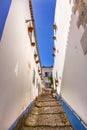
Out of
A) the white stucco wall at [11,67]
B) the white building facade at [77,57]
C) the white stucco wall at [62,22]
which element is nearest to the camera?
the white stucco wall at [11,67]

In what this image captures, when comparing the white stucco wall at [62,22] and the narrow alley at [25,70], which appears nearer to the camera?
the narrow alley at [25,70]

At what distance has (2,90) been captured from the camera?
77.4 inches

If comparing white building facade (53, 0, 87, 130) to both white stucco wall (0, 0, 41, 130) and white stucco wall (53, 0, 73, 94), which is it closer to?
white stucco wall (53, 0, 73, 94)

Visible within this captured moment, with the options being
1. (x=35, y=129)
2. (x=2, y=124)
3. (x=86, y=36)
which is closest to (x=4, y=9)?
(x=86, y=36)

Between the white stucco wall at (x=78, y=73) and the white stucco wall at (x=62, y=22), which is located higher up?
the white stucco wall at (x=62, y=22)

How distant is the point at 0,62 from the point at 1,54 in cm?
9

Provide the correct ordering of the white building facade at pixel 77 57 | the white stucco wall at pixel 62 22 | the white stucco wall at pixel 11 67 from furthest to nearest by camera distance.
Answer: the white stucco wall at pixel 62 22, the white building facade at pixel 77 57, the white stucco wall at pixel 11 67

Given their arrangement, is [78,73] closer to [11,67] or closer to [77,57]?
[77,57]

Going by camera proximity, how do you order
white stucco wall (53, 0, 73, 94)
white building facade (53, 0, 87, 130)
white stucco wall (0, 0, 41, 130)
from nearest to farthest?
white stucco wall (0, 0, 41, 130) → white building facade (53, 0, 87, 130) → white stucco wall (53, 0, 73, 94)

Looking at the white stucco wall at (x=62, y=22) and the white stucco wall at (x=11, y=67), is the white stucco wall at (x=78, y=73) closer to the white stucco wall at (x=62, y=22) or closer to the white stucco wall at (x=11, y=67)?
the white stucco wall at (x=62, y=22)

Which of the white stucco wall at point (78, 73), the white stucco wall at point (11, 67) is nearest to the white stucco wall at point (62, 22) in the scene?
the white stucco wall at point (78, 73)

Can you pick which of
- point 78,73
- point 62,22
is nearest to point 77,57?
point 78,73

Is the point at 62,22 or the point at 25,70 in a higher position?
the point at 62,22

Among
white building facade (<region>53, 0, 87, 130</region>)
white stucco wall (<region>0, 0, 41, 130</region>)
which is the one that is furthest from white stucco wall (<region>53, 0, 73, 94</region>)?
white stucco wall (<region>0, 0, 41, 130</region>)
